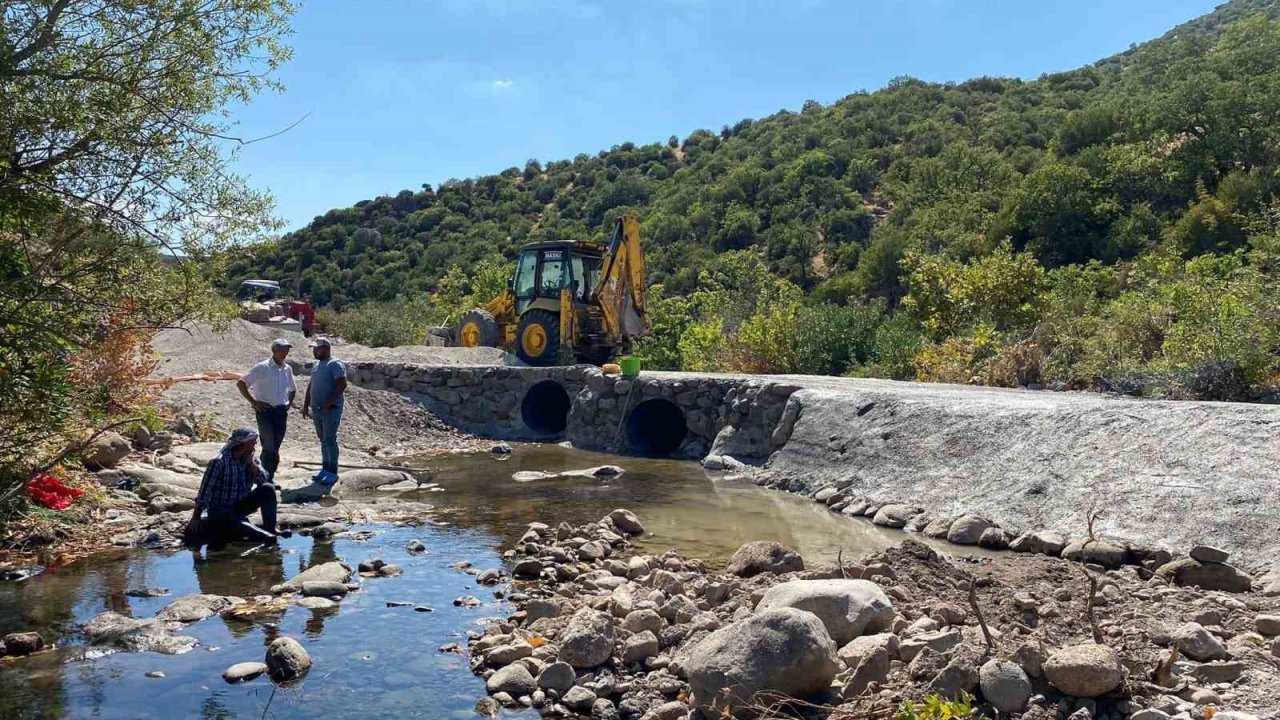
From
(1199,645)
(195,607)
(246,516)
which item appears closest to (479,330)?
(246,516)

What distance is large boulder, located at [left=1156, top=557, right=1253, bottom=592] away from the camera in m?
6.40

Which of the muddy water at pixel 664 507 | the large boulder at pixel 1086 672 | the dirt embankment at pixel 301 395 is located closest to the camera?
the large boulder at pixel 1086 672

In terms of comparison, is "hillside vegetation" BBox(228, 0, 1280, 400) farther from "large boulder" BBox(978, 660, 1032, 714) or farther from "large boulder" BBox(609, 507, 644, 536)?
"large boulder" BBox(978, 660, 1032, 714)

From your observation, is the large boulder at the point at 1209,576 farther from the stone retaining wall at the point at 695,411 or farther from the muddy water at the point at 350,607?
the stone retaining wall at the point at 695,411

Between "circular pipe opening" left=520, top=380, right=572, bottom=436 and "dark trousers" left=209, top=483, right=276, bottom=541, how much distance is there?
960 cm

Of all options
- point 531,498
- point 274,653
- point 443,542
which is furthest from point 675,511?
point 274,653

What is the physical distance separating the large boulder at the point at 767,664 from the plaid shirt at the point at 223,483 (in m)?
5.13

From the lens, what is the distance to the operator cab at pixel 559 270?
20.2 m

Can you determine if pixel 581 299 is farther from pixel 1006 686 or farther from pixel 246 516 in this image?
pixel 1006 686

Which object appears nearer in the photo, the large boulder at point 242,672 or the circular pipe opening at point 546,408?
the large boulder at point 242,672

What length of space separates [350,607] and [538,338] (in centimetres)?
1381

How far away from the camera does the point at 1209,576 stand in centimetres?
650

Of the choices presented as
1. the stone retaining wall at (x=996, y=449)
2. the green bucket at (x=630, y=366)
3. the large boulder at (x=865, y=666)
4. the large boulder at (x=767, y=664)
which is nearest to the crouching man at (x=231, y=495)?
the large boulder at (x=767, y=664)

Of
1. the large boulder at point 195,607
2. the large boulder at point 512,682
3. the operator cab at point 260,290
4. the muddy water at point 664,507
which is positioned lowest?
the muddy water at point 664,507
